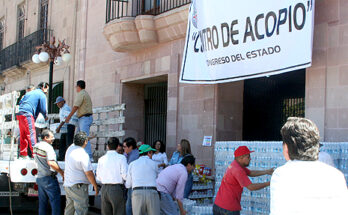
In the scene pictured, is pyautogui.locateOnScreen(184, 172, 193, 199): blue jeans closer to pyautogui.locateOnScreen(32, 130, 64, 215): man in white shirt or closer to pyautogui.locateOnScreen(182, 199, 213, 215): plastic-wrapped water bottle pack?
pyautogui.locateOnScreen(182, 199, 213, 215): plastic-wrapped water bottle pack

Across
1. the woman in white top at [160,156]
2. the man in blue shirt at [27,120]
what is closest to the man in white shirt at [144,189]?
the man in blue shirt at [27,120]

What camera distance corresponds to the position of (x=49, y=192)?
7.90 metres

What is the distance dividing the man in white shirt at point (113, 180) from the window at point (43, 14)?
46.8ft

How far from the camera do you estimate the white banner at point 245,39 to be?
7.85m

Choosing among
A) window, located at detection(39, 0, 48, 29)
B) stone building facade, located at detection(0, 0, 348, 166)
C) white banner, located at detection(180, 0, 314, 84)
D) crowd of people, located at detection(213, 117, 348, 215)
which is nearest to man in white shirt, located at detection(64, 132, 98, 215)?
white banner, located at detection(180, 0, 314, 84)

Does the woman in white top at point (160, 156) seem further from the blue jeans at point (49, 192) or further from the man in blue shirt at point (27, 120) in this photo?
the blue jeans at point (49, 192)

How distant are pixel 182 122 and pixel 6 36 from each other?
16.4 m

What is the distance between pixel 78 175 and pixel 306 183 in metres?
5.27

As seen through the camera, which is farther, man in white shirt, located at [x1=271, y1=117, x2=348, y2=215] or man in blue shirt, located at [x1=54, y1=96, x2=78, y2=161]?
man in blue shirt, located at [x1=54, y1=96, x2=78, y2=161]

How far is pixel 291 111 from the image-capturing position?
11703 mm

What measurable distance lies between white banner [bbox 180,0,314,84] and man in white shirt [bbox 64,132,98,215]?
10.7 ft

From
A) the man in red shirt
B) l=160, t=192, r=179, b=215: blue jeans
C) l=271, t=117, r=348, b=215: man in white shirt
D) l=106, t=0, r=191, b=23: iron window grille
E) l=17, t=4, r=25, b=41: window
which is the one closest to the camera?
l=271, t=117, r=348, b=215: man in white shirt

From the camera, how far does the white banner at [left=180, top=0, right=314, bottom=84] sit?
785 cm

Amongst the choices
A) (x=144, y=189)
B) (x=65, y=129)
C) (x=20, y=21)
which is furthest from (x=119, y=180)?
(x=20, y=21)
